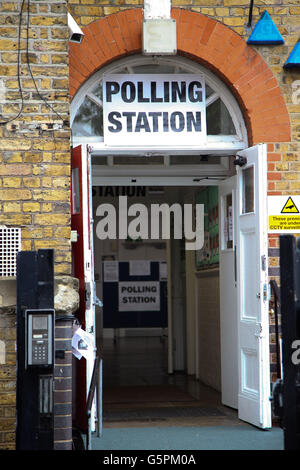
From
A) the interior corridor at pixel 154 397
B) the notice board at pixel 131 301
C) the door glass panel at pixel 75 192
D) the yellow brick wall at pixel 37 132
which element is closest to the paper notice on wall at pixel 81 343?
the yellow brick wall at pixel 37 132

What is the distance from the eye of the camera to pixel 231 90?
6.92m

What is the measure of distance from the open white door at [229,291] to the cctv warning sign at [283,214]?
0.67 m

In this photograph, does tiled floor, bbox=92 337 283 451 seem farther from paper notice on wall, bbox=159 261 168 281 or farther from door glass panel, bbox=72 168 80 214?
paper notice on wall, bbox=159 261 168 281

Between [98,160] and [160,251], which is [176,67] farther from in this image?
[160,251]

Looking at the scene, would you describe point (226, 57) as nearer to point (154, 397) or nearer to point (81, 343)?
point (81, 343)

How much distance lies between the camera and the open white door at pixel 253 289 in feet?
21.2

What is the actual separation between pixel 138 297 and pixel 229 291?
35.8 ft

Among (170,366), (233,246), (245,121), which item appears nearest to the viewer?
(245,121)

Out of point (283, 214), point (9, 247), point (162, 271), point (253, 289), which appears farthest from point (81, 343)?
point (162, 271)

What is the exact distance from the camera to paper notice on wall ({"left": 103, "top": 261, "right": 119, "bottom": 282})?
730 inches

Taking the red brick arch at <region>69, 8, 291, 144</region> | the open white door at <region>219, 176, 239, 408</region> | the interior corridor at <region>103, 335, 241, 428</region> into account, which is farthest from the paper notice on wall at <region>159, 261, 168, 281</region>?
the red brick arch at <region>69, 8, 291, 144</region>
